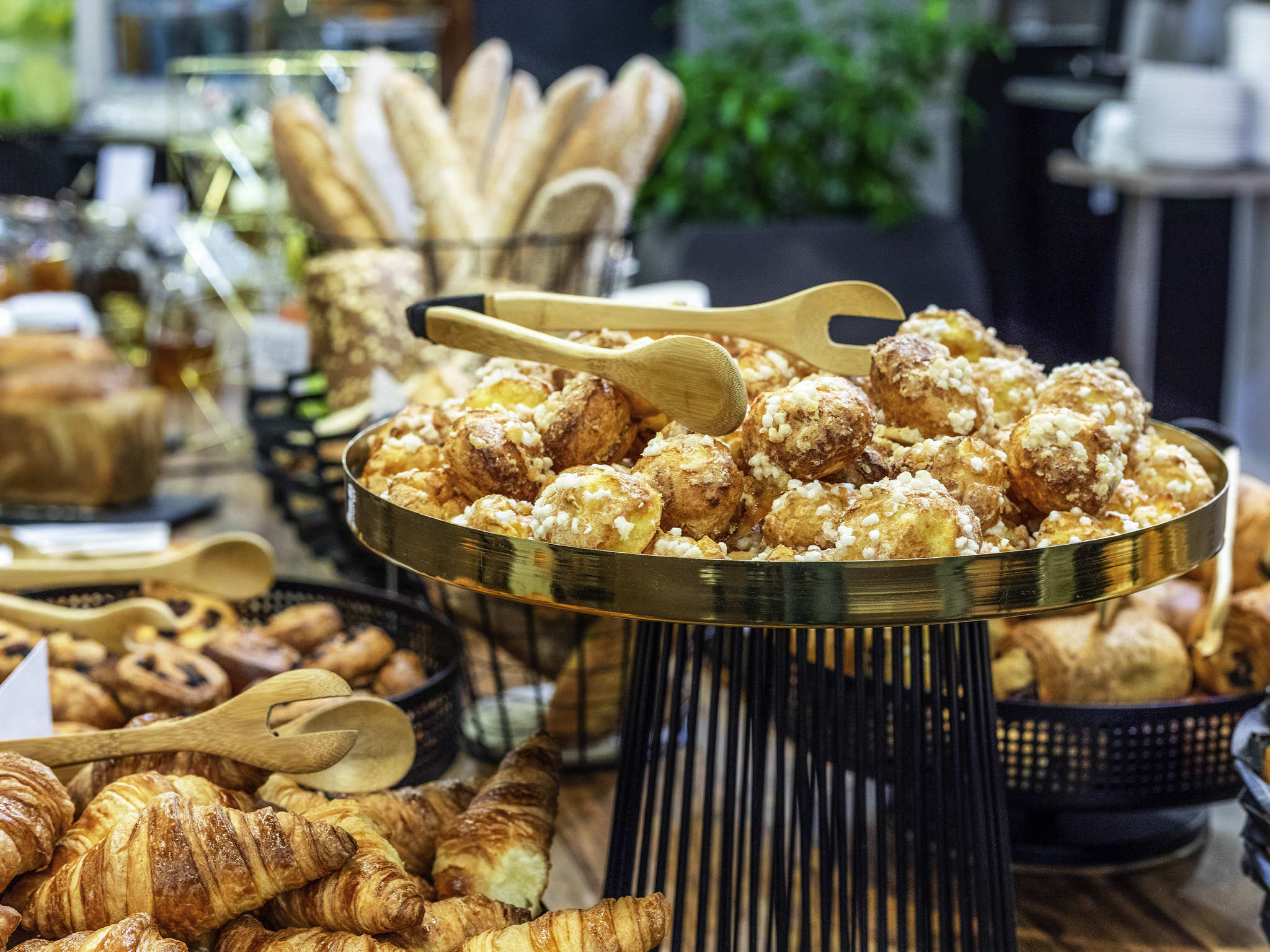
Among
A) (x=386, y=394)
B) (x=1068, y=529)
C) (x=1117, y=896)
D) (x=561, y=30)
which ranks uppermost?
(x=561, y=30)

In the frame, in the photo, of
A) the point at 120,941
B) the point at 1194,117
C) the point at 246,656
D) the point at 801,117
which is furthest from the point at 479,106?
the point at 801,117

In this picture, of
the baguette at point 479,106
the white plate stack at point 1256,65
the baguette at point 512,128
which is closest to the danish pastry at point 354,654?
the baguette at point 512,128

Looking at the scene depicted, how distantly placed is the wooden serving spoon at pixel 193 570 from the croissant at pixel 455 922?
59 centimetres

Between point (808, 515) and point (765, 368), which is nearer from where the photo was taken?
point (808, 515)

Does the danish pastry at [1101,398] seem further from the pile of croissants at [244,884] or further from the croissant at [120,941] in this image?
the croissant at [120,941]

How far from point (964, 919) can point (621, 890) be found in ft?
0.84

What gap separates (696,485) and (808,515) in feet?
0.23

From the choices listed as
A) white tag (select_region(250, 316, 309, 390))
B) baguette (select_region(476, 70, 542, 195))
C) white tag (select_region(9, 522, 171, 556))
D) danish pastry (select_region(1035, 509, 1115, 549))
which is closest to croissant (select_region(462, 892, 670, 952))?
danish pastry (select_region(1035, 509, 1115, 549))

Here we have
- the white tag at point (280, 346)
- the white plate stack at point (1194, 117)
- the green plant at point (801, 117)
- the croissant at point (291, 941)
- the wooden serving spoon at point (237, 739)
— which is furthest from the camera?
the green plant at point (801, 117)

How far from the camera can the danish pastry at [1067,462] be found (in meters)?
0.80

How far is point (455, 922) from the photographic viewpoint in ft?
2.81

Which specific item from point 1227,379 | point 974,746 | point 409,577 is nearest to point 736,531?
point 974,746

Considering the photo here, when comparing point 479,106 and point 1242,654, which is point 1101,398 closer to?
point 1242,654

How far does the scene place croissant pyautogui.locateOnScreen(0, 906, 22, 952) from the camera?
0.76 metres
